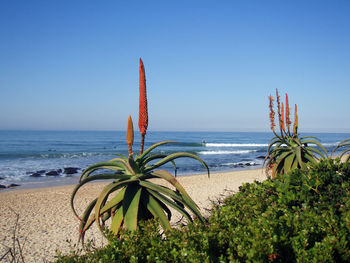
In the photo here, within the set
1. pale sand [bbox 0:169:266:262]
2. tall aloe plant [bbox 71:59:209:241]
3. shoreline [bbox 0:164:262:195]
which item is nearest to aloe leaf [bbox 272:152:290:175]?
pale sand [bbox 0:169:266:262]

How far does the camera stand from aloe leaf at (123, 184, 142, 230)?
8.07ft

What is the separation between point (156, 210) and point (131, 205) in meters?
0.22

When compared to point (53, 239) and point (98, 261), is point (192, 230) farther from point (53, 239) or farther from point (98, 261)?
point (53, 239)

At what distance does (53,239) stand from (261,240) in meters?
7.34

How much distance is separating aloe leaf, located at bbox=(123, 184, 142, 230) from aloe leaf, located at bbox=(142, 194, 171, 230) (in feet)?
0.35

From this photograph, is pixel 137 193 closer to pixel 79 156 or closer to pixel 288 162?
pixel 288 162

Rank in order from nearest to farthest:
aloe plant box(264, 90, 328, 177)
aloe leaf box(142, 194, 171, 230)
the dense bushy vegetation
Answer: the dense bushy vegetation → aloe leaf box(142, 194, 171, 230) → aloe plant box(264, 90, 328, 177)

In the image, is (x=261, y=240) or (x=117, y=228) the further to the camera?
(x=117, y=228)

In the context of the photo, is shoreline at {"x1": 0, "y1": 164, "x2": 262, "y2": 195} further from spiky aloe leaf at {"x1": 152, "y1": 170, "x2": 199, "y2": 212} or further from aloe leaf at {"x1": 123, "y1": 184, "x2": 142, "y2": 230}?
spiky aloe leaf at {"x1": 152, "y1": 170, "x2": 199, "y2": 212}

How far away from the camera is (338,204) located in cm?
263

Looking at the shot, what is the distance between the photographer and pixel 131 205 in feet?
8.36

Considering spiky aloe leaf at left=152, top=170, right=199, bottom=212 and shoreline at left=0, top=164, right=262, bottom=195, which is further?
shoreline at left=0, top=164, right=262, bottom=195

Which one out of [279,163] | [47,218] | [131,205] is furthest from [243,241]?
[47,218]

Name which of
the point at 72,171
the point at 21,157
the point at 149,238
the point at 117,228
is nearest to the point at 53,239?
the point at 117,228
